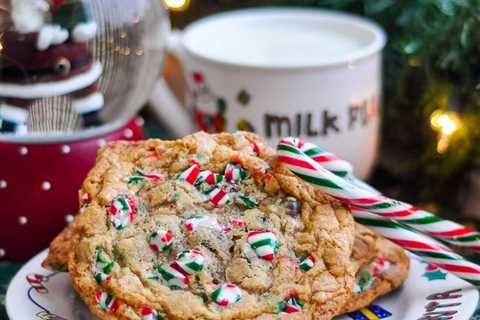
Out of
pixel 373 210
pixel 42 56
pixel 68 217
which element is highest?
pixel 42 56

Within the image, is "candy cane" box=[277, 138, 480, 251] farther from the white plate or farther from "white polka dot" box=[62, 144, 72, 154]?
"white polka dot" box=[62, 144, 72, 154]

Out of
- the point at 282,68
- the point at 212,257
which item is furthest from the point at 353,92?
the point at 212,257

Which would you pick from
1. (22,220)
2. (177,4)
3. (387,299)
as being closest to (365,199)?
(387,299)

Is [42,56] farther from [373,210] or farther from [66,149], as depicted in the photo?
[373,210]

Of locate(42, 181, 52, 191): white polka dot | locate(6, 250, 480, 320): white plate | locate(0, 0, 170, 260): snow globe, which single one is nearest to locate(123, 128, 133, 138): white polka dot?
locate(0, 0, 170, 260): snow globe

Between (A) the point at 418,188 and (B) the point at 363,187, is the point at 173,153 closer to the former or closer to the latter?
(B) the point at 363,187

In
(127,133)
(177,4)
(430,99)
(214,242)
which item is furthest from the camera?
(177,4)
